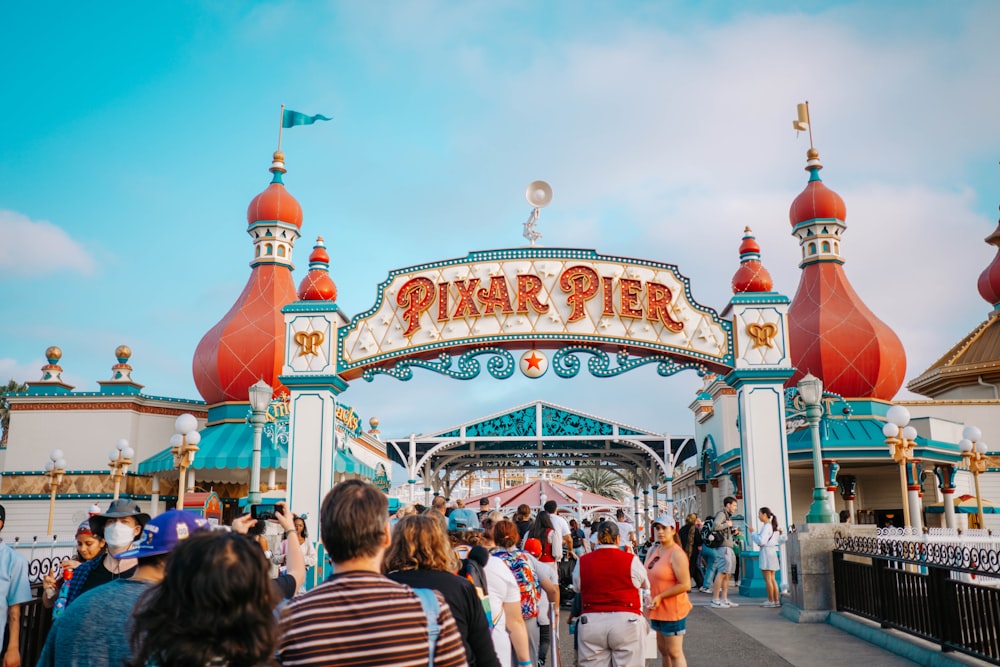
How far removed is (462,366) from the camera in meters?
17.6

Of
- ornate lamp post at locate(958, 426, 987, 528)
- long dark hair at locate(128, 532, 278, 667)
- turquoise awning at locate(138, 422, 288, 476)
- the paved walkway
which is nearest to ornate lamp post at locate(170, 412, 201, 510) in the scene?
turquoise awning at locate(138, 422, 288, 476)

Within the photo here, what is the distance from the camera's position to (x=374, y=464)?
3397cm

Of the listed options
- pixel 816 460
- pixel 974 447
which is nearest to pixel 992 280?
pixel 974 447

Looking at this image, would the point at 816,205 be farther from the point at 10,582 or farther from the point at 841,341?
the point at 10,582

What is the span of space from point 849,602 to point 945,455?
46.0ft

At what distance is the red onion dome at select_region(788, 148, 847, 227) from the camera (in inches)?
1045

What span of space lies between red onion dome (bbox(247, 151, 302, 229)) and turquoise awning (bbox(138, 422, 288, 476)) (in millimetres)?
7290

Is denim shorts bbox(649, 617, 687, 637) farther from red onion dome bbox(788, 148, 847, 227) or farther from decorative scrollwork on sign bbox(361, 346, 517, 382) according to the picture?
red onion dome bbox(788, 148, 847, 227)

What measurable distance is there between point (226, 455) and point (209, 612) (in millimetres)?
20491

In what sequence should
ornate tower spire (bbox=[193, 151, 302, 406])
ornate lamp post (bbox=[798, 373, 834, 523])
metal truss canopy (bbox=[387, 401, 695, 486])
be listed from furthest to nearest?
ornate tower spire (bbox=[193, 151, 302, 406]) < metal truss canopy (bbox=[387, 401, 695, 486]) < ornate lamp post (bbox=[798, 373, 834, 523])

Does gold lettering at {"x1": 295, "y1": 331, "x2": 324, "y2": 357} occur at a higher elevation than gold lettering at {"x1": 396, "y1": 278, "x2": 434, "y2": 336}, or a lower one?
lower

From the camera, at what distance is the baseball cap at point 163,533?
3160 millimetres

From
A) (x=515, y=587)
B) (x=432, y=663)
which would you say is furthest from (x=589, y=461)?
(x=432, y=663)

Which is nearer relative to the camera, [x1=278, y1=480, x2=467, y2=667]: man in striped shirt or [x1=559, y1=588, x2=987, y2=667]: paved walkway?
[x1=278, y1=480, x2=467, y2=667]: man in striped shirt
